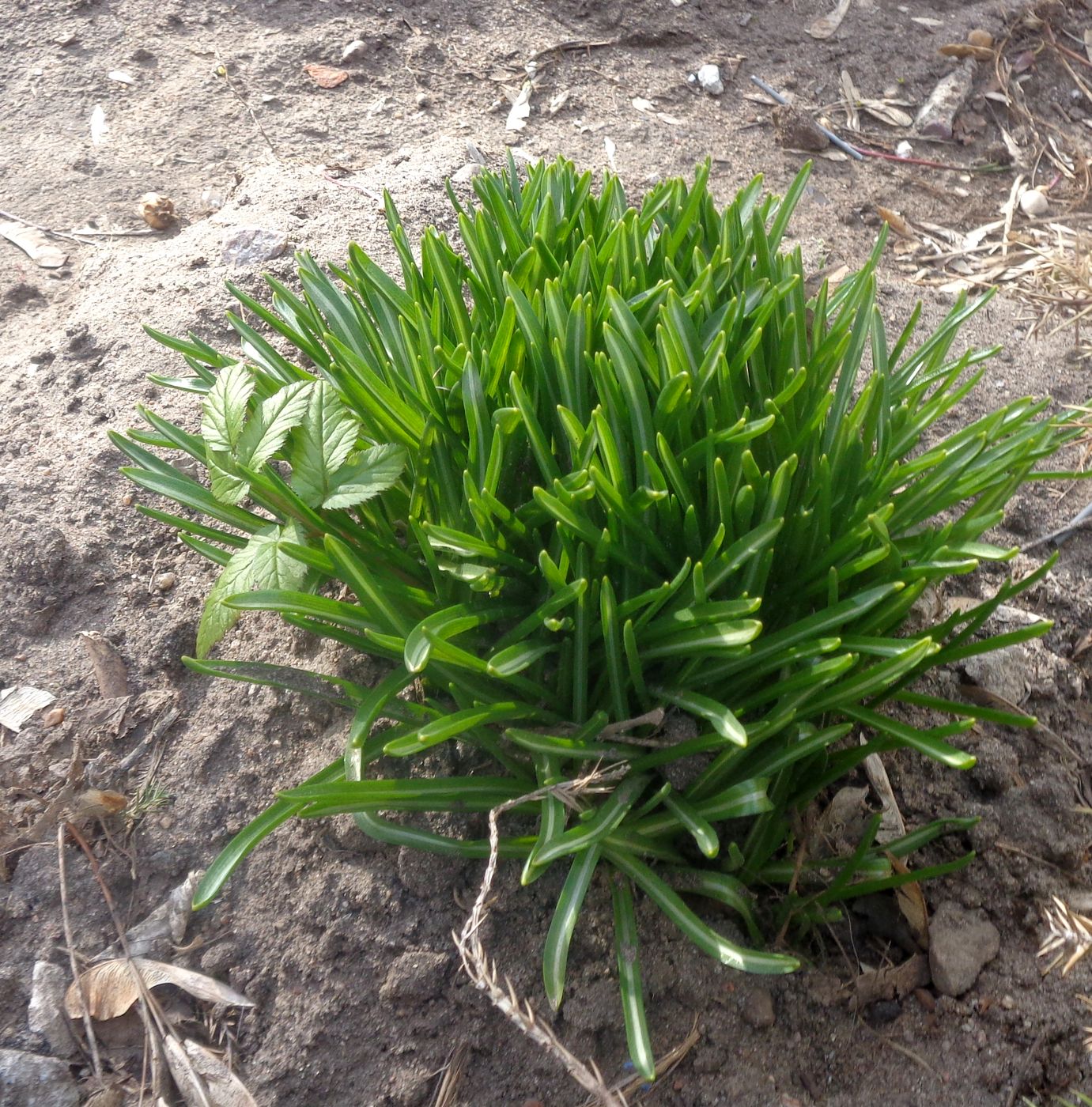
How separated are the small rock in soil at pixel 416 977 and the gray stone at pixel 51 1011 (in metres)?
0.50

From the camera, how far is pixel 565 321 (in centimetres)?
160

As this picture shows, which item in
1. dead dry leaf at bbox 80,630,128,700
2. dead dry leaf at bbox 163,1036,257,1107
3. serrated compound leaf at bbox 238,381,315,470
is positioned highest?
serrated compound leaf at bbox 238,381,315,470

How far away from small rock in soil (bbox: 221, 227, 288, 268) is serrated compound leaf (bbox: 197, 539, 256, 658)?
1500 mm

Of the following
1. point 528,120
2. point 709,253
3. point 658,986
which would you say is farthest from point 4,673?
point 528,120

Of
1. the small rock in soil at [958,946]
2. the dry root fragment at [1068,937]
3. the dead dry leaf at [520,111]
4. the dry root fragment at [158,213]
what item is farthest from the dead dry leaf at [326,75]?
the dry root fragment at [1068,937]

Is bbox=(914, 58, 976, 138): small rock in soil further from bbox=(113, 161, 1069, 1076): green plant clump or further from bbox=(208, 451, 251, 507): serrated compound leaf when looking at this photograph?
bbox=(208, 451, 251, 507): serrated compound leaf

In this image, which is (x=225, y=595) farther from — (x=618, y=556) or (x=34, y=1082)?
(x=34, y=1082)

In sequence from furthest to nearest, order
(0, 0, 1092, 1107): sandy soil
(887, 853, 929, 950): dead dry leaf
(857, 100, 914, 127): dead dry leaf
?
1. (857, 100, 914, 127): dead dry leaf
2. (887, 853, 929, 950): dead dry leaf
3. (0, 0, 1092, 1107): sandy soil

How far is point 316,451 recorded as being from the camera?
1.59 m

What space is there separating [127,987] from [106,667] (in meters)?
0.64

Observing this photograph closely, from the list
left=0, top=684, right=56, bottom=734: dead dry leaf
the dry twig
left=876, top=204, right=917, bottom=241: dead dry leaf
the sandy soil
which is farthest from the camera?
left=876, top=204, right=917, bottom=241: dead dry leaf

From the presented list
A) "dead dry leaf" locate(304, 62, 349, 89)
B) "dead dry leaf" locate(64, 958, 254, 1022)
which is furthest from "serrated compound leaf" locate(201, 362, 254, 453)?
"dead dry leaf" locate(304, 62, 349, 89)

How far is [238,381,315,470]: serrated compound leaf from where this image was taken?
5.15ft

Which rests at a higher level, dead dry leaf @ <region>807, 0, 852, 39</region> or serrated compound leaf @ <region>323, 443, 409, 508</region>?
serrated compound leaf @ <region>323, 443, 409, 508</region>
